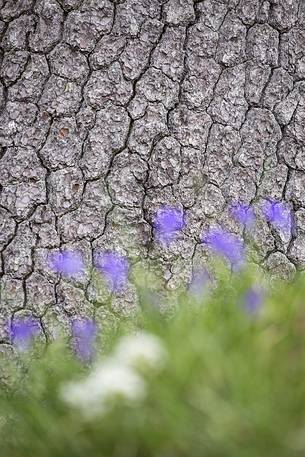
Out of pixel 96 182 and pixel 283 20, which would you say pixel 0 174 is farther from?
pixel 283 20

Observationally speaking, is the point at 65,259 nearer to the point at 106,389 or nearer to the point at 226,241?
the point at 226,241

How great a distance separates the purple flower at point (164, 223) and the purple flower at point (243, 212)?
0.18 metres

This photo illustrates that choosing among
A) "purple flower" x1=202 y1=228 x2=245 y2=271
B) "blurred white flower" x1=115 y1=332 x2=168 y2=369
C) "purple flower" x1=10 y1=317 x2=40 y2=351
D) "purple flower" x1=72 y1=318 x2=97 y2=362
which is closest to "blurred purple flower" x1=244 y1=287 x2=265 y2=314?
"blurred white flower" x1=115 y1=332 x2=168 y2=369

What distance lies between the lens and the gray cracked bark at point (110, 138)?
354 cm

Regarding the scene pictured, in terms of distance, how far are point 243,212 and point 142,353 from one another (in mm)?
1786

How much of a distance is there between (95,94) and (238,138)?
1.64ft

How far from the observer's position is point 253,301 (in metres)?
2.05

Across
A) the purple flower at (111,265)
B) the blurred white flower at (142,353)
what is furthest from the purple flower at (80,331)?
the blurred white flower at (142,353)

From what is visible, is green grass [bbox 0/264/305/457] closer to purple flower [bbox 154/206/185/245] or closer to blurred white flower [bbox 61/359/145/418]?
blurred white flower [bbox 61/359/145/418]

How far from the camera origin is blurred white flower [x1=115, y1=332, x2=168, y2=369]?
6.06 feet

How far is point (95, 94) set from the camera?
3.55m

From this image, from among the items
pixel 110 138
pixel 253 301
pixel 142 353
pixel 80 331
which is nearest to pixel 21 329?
pixel 80 331

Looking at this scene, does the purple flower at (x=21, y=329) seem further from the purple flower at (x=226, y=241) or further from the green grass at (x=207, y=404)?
the green grass at (x=207, y=404)

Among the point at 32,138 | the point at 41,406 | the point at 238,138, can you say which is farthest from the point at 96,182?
the point at 41,406
